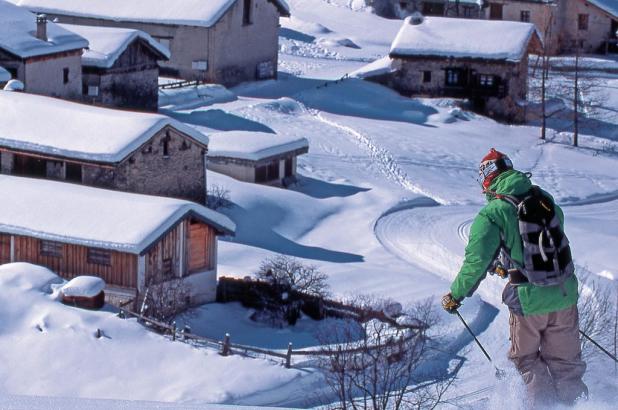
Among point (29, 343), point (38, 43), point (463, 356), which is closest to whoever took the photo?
point (29, 343)

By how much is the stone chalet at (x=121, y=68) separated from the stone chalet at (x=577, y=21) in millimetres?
26313

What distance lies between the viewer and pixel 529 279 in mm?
8859

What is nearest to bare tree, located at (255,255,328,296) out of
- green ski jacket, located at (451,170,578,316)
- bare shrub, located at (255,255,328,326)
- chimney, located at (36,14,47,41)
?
bare shrub, located at (255,255,328,326)

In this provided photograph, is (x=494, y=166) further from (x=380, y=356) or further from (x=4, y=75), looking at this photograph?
(x=4, y=75)

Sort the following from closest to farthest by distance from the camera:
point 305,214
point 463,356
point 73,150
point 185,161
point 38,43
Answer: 1. point 463,356
2. point 73,150
3. point 185,161
4. point 305,214
5. point 38,43

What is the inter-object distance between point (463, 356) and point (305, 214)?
1218 centimetres

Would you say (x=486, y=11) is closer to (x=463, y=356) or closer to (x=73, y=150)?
(x=73, y=150)

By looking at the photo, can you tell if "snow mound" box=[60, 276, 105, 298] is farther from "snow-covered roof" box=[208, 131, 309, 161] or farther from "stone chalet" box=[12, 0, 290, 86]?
"stone chalet" box=[12, 0, 290, 86]

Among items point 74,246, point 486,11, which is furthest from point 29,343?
point 486,11

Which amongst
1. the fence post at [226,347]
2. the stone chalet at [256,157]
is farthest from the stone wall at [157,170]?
the fence post at [226,347]

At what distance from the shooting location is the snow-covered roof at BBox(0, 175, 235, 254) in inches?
976

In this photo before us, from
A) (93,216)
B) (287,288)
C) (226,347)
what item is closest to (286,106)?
(93,216)

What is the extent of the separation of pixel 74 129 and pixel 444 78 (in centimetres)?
2610

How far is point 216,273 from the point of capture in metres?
26.8
